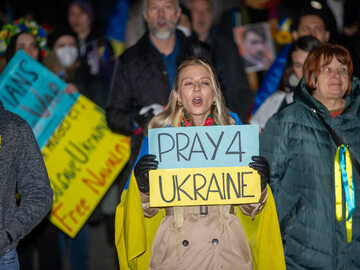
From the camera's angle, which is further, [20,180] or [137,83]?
[137,83]

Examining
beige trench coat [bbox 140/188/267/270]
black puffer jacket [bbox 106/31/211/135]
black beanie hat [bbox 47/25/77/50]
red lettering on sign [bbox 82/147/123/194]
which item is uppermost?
black beanie hat [bbox 47/25/77/50]

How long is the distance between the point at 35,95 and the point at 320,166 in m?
2.80

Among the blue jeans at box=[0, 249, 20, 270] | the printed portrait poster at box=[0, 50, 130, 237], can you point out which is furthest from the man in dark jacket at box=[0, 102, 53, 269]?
the printed portrait poster at box=[0, 50, 130, 237]

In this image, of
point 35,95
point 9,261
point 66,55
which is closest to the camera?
point 9,261

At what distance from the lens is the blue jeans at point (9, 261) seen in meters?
3.20

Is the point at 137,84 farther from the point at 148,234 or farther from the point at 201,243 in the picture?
the point at 201,243

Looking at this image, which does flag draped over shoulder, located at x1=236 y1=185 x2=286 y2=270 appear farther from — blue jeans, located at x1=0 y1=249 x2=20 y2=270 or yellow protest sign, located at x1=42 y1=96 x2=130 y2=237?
yellow protest sign, located at x1=42 y1=96 x2=130 y2=237

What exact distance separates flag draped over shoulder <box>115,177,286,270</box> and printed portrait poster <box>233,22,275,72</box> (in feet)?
13.8

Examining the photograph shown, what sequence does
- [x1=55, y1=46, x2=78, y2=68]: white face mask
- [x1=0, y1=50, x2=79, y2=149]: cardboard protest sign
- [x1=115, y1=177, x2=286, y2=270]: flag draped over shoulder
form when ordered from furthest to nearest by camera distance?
[x1=55, y1=46, x2=78, y2=68]: white face mask, [x1=0, y1=50, x2=79, y2=149]: cardboard protest sign, [x1=115, y1=177, x2=286, y2=270]: flag draped over shoulder

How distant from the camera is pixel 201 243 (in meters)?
3.40

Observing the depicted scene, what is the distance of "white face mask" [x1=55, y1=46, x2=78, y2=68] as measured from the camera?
614cm

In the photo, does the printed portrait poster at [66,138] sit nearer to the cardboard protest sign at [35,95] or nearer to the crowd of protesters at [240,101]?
the cardboard protest sign at [35,95]

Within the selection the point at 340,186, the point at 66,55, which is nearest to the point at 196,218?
the point at 340,186

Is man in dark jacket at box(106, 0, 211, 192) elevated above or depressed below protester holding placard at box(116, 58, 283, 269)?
above
